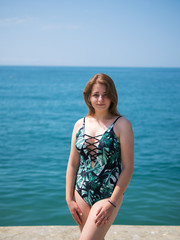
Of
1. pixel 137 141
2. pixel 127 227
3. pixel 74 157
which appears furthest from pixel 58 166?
pixel 74 157

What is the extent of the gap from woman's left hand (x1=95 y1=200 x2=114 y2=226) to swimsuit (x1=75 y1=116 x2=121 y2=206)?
0.45 feet

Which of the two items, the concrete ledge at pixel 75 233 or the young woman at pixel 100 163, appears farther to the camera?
the concrete ledge at pixel 75 233

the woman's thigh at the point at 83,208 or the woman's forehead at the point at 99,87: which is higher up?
the woman's forehead at the point at 99,87

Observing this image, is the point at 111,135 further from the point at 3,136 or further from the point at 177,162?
the point at 3,136

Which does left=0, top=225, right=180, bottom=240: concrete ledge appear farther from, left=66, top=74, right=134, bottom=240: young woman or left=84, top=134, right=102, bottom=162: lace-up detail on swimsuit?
left=84, top=134, right=102, bottom=162: lace-up detail on swimsuit

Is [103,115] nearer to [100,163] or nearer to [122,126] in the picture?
[122,126]

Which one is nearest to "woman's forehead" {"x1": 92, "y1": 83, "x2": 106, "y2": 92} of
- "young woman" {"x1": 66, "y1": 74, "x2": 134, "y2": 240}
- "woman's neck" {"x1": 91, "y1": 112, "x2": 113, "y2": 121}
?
"young woman" {"x1": 66, "y1": 74, "x2": 134, "y2": 240}

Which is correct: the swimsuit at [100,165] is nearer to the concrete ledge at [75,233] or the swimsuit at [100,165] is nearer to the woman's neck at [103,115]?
the woman's neck at [103,115]

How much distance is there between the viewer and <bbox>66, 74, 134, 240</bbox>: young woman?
8.24ft

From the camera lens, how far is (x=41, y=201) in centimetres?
796

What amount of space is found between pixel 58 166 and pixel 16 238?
8.11 meters

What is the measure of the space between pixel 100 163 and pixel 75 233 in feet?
5.06

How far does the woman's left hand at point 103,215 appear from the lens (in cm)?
246

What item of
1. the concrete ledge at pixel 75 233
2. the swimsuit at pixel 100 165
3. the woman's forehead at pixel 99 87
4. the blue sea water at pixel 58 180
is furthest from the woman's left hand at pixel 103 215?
the blue sea water at pixel 58 180
